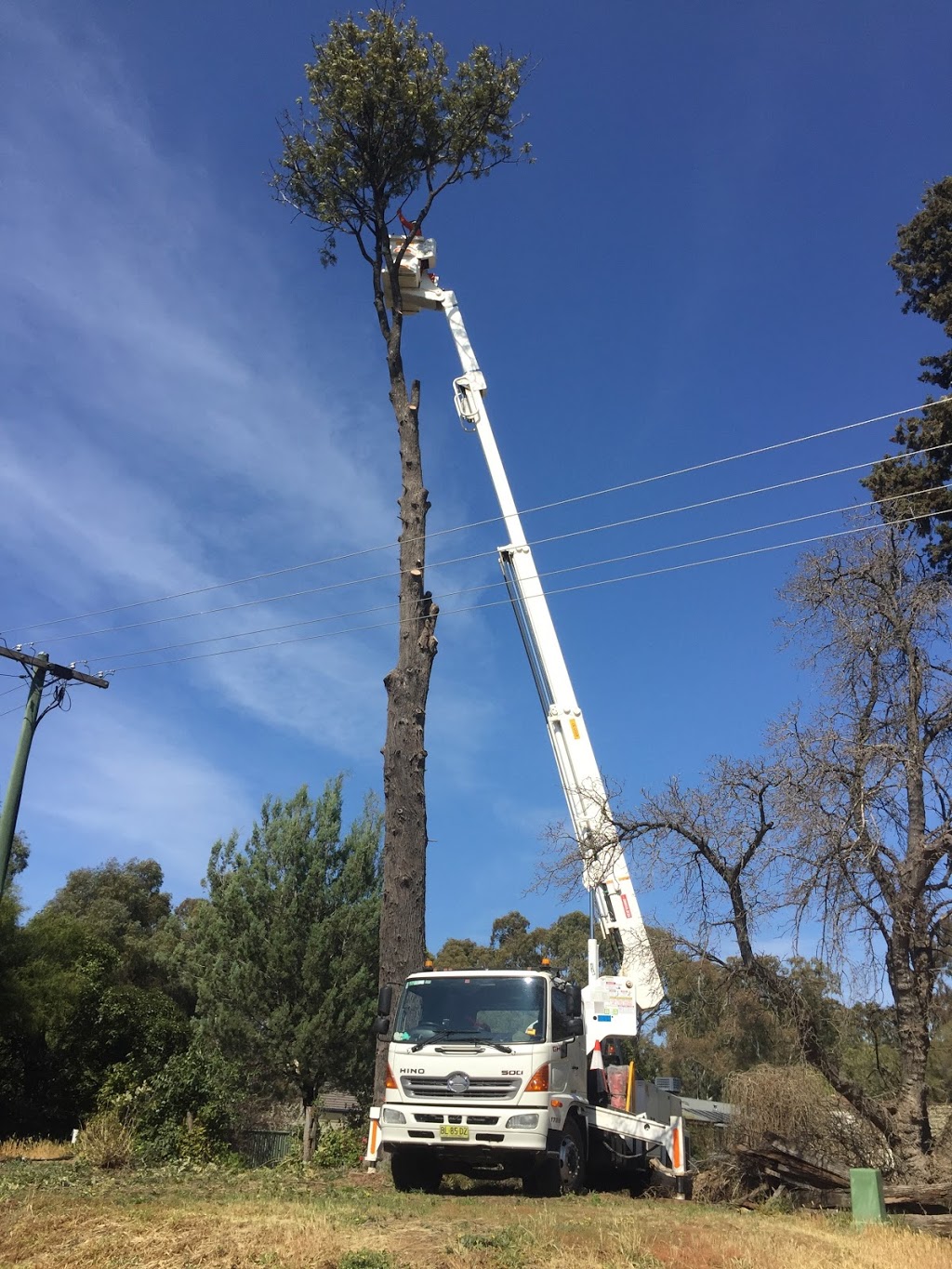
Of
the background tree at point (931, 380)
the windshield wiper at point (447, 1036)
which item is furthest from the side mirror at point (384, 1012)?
the background tree at point (931, 380)

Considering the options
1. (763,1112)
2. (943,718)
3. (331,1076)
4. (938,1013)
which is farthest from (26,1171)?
(331,1076)

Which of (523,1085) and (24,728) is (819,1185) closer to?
(523,1085)

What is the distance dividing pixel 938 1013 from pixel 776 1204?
365 cm

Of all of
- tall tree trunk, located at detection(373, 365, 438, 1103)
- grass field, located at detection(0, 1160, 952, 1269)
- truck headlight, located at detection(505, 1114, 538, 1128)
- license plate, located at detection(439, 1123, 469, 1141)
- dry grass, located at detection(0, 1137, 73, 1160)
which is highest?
tall tree trunk, located at detection(373, 365, 438, 1103)

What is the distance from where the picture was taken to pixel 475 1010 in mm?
9641

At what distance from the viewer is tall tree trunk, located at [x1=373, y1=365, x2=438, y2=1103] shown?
12133 millimetres

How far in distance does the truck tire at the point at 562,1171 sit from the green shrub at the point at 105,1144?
434 cm

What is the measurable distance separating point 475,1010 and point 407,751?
410 cm

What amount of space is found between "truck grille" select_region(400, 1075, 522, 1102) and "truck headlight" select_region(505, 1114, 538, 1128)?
0.18 meters

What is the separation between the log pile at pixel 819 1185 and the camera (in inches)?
372

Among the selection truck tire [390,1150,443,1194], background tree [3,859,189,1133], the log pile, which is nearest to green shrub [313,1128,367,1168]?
truck tire [390,1150,443,1194]

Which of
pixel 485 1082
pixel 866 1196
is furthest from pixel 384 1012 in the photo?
pixel 866 1196

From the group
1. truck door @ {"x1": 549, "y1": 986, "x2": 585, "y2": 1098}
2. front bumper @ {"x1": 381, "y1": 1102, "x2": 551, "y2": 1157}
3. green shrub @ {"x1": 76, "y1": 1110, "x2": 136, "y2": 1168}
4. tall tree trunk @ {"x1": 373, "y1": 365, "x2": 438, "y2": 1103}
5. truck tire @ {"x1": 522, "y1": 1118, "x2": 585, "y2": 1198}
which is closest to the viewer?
front bumper @ {"x1": 381, "y1": 1102, "x2": 551, "y2": 1157}

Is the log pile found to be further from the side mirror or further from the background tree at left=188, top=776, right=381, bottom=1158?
the background tree at left=188, top=776, right=381, bottom=1158
